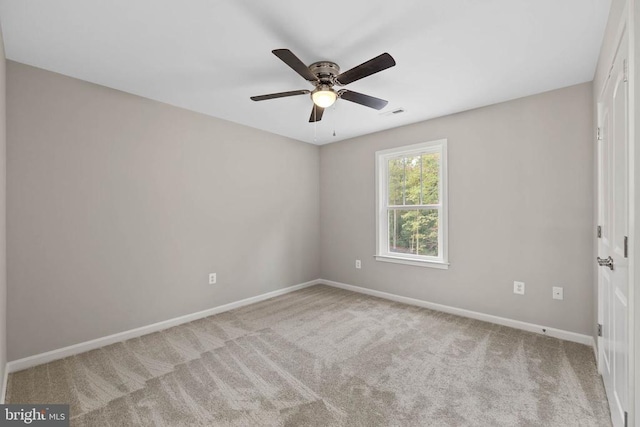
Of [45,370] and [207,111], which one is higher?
[207,111]

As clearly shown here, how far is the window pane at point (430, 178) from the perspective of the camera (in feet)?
12.4

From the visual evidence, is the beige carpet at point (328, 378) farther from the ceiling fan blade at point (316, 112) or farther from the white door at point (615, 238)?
the ceiling fan blade at point (316, 112)

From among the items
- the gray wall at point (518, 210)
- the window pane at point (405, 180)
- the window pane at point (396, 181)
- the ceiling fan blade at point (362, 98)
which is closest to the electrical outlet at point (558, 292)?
the gray wall at point (518, 210)

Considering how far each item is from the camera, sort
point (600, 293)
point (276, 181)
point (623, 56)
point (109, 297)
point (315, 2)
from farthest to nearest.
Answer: point (276, 181) → point (109, 297) → point (600, 293) → point (315, 2) → point (623, 56)

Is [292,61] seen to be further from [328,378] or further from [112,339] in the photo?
[112,339]

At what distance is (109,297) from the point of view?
2801mm

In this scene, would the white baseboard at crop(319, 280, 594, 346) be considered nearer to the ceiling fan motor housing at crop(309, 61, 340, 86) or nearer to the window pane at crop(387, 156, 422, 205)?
the window pane at crop(387, 156, 422, 205)

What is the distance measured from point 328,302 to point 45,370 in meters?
2.83

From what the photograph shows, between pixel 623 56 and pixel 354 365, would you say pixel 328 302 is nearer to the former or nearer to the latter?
pixel 354 365

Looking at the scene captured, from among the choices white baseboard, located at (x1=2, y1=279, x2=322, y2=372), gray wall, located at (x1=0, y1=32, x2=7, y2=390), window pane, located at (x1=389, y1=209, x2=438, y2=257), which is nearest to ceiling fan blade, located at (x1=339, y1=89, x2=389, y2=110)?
window pane, located at (x1=389, y1=209, x2=438, y2=257)

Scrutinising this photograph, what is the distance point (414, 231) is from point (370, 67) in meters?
2.60

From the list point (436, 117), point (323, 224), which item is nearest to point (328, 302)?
point (323, 224)

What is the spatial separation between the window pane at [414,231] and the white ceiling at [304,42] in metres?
1.53

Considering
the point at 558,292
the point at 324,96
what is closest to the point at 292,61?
the point at 324,96
